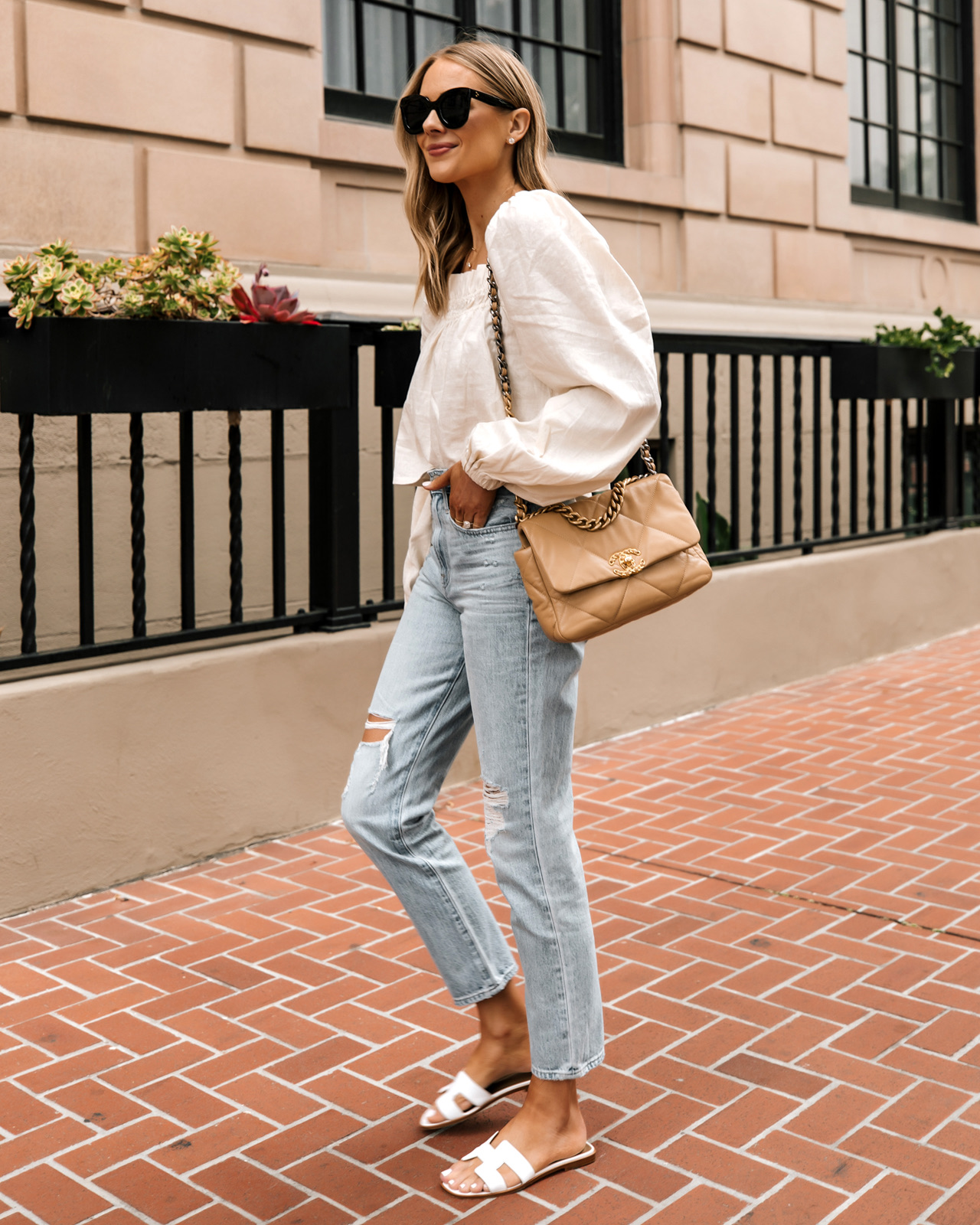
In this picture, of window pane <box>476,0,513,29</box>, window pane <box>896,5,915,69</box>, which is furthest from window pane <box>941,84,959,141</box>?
window pane <box>476,0,513,29</box>

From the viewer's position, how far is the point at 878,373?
7.66 metres

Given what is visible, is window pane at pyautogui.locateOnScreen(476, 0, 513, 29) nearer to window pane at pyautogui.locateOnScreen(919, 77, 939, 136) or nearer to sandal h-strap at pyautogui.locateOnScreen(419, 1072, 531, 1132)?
window pane at pyautogui.locateOnScreen(919, 77, 939, 136)

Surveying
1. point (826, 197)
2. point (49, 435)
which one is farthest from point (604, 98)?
point (49, 435)

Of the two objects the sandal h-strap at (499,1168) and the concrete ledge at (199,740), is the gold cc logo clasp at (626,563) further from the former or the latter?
the concrete ledge at (199,740)

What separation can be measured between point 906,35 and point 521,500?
10681 millimetres

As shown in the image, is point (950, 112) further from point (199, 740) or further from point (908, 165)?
point (199, 740)

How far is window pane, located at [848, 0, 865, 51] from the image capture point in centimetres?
1095

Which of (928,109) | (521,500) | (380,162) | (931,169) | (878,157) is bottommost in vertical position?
(521,500)

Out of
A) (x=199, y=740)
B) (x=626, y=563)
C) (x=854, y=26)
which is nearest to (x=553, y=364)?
(x=626, y=563)

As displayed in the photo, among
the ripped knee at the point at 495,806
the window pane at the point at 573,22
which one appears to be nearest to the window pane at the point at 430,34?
the window pane at the point at 573,22

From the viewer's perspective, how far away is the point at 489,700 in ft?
8.63

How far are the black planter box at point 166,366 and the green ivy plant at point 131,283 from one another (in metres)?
0.05

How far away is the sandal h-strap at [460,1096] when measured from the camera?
289 cm

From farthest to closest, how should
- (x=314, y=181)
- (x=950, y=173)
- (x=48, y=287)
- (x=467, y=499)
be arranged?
(x=950, y=173), (x=314, y=181), (x=48, y=287), (x=467, y=499)
